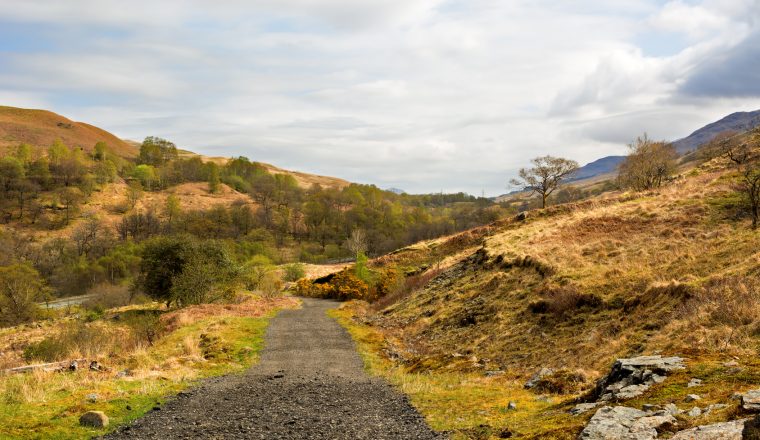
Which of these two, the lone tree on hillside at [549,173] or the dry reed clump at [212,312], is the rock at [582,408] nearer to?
the dry reed clump at [212,312]

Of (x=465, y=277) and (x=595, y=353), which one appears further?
(x=465, y=277)

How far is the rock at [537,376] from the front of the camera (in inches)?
634

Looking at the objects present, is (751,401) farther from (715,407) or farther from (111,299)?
(111,299)

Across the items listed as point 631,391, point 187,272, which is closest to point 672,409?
point 631,391

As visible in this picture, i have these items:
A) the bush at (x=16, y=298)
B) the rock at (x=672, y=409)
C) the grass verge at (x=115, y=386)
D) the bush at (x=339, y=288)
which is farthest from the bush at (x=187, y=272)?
the rock at (x=672, y=409)

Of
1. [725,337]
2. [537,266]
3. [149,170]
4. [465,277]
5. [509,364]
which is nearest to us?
[725,337]

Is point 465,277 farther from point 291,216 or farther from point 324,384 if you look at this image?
point 291,216

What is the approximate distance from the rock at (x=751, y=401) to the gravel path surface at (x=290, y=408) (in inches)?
251

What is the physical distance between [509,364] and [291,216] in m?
161

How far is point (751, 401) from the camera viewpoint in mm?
7719

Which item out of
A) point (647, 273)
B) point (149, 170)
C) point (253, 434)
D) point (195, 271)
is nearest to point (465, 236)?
point (195, 271)

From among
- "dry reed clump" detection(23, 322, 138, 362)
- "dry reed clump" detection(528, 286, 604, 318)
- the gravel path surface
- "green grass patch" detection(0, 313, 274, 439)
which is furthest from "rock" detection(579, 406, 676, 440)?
"dry reed clump" detection(23, 322, 138, 362)

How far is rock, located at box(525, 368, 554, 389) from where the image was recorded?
16106 mm

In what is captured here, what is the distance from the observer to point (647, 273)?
75.7 feet
